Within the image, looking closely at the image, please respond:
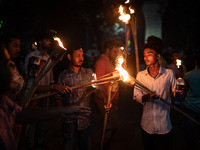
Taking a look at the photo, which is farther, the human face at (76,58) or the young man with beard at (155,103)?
the human face at (76,58)

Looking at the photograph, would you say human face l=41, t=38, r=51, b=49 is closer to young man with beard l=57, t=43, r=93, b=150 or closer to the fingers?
young man with beard l=57, t=43, r=93, b=150

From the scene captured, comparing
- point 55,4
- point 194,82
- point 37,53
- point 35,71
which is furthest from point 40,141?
point 55,4

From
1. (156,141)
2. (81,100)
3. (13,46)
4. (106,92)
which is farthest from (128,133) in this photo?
(13,46)

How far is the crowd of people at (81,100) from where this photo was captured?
1.81 meters

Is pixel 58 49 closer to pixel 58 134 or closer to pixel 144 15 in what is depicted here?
pixel 58 134

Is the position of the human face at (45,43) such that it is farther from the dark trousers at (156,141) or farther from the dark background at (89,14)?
the dark background at (89,14)

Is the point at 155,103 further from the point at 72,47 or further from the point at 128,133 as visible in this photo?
the point at 128,133

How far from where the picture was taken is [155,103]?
3.14m

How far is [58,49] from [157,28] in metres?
28.6

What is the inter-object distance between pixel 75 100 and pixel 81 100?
1.14ft

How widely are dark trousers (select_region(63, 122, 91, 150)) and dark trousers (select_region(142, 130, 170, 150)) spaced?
118 cm

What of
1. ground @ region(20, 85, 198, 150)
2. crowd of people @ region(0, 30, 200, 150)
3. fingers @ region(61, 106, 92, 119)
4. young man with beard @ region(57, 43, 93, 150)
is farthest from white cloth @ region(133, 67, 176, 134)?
ground @ region(20, 85, 198, 150)

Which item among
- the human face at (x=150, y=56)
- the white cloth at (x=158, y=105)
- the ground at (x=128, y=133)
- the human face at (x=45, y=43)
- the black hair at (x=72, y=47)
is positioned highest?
the human face at (x=45, y=43)

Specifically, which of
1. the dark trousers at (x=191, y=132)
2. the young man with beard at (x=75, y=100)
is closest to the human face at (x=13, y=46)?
the young man with beard at (x=75, y=100)
